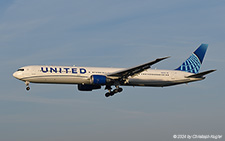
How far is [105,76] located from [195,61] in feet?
67.8

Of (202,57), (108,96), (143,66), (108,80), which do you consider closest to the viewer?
(143,66)

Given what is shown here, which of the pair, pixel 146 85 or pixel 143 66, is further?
pixel 146 85

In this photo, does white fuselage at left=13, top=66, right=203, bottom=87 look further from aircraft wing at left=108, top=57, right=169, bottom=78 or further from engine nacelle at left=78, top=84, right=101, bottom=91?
engine nacelle at left=78, top=84, right=101, bottom=91

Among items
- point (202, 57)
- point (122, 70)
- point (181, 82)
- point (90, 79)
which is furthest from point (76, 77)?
point (202, 57)

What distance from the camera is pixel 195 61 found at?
81188 mm

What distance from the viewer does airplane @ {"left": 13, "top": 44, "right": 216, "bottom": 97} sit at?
67.2m

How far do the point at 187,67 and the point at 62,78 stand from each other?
24.4 meters

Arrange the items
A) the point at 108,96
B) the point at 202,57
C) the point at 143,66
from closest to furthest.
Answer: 1. the point at 143,66
2. the point at 108,96
3. the point at 202,57

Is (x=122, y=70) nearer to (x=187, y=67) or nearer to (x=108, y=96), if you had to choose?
(x=108, y=96)

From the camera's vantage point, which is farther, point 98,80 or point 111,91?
point 111,91

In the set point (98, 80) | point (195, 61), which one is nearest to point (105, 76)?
point (98, 80)

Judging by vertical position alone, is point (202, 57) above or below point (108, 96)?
above

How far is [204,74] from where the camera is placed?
7131 centimetres

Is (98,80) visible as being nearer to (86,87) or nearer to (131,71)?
(131,71)
